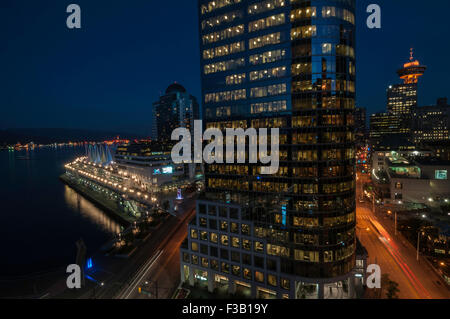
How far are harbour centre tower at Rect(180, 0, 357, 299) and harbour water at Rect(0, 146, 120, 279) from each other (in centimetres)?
→ 3707

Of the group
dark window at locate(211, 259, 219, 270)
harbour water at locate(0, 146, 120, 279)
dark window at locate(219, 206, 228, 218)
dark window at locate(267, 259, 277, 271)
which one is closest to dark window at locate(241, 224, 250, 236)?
dark window at locate(219, 206, 228, 218)

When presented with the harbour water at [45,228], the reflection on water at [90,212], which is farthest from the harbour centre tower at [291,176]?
the reflection on water at [90,212]

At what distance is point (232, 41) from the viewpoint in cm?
4653

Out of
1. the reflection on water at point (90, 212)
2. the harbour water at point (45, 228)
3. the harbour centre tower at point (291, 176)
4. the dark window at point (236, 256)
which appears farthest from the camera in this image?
the reflection on water at point (90, 212)

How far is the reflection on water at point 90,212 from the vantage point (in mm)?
82550

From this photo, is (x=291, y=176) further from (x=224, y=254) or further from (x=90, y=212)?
(x=90, y=212)

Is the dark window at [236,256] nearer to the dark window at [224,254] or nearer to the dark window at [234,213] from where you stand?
the dark window at [224,254]

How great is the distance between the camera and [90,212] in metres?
97.6

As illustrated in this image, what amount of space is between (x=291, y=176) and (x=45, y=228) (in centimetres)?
7738

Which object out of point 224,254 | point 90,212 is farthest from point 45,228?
point 224,254

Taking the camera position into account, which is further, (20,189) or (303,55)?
(20,189)

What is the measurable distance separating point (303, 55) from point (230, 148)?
18.2m
